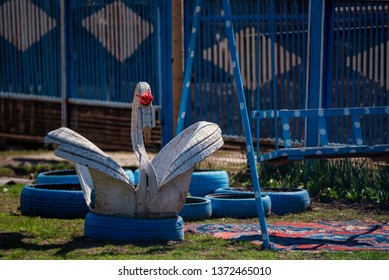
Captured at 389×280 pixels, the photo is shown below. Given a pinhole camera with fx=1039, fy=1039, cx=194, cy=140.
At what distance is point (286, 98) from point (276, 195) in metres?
2.38

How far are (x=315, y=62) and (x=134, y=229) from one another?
4167 mm

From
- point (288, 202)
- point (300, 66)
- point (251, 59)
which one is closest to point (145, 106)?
point (288, 202)

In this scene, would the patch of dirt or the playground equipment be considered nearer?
the patch of dirt

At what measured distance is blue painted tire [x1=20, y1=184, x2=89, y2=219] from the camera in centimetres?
972

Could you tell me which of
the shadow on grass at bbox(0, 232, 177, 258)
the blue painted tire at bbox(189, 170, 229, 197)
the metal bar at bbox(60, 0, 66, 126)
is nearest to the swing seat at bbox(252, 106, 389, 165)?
the shadow on grass at bbox(0, 232, 177, 258)

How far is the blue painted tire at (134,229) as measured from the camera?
8.27m

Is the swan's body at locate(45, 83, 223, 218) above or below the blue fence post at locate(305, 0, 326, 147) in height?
below

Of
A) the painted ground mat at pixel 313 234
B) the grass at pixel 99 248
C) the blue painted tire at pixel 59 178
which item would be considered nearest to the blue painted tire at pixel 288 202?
the grass at pixel 99 248

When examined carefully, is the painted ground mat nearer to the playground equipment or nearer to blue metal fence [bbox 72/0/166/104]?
the playground equipment

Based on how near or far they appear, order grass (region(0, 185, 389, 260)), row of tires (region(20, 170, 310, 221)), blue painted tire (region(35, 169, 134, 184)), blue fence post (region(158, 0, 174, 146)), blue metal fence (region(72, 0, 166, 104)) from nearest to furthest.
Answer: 1. grass (region(0, 185, 389, 260))
2. row of tires (region(20, 170, 310, 221))
3. blue painted tire (region(35, 169, 134, 184))
4. blue fence post (region(158, 0, 174, 146))
5. blue metal fence (region(72, 0, 166, 104))

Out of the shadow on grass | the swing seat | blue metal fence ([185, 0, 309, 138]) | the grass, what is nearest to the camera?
the grass

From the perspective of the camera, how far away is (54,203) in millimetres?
9711

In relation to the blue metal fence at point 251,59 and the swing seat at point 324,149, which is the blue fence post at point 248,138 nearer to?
the swing seat at point 324,149

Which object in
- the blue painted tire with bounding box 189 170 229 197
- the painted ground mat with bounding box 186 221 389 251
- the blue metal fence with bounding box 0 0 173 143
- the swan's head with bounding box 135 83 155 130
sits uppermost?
the blue metal fence with bounding box 0 0 173 143
